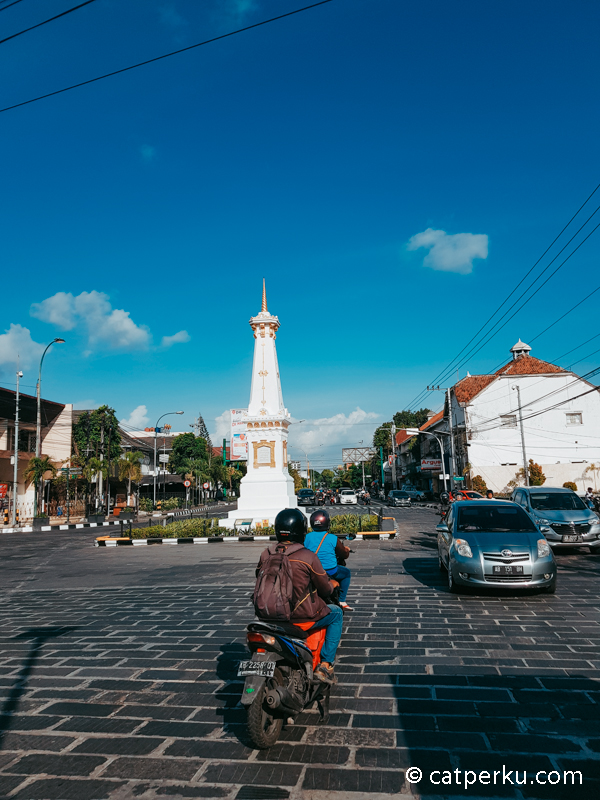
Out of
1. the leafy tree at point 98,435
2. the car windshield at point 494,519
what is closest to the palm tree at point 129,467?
the leafy tree at point 98,435

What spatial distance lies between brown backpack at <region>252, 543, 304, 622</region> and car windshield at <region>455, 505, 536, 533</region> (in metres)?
5.87

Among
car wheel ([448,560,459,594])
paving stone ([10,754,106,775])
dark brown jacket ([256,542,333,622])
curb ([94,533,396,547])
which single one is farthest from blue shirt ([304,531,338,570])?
curb ([94,533,396,547])

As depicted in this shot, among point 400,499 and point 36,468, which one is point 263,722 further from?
point 400,499

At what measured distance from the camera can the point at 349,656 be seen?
5633 mm

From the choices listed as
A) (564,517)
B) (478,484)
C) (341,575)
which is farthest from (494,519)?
(478,484)

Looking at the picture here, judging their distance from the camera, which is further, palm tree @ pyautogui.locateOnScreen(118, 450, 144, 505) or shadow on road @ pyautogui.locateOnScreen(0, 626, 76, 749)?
palm tree @ pyautogui.locateOnScreen(118, 450, 144, 505)

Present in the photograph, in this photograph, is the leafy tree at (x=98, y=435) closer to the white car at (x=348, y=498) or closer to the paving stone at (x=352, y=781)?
the white car at (x=348, y=498)

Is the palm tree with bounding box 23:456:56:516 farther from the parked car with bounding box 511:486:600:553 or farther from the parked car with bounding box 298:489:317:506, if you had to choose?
the parked car with bounding box 511:486:600:553

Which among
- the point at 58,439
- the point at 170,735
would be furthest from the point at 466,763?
the point at 58,439

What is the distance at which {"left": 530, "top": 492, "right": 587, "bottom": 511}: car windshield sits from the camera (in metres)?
13.4

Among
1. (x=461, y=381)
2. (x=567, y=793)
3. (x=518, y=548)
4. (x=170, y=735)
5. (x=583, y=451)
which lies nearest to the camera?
(x=567, y=793)

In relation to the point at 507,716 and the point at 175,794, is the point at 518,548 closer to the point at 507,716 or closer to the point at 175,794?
the point at 507,716

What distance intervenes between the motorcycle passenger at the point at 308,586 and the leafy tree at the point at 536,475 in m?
38.7

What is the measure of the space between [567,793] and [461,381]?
5137 cm
